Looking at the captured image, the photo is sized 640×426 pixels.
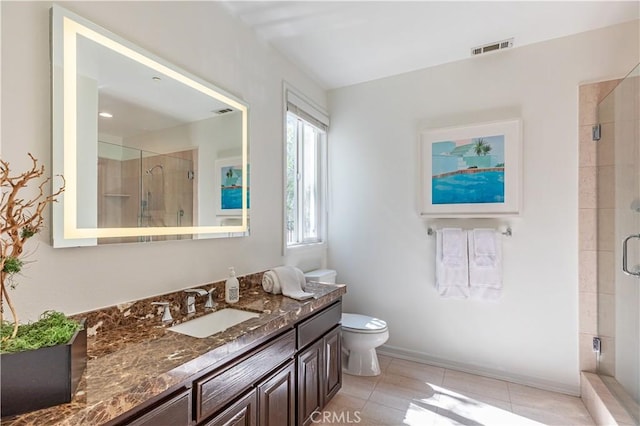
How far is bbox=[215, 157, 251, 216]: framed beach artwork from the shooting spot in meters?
1.88

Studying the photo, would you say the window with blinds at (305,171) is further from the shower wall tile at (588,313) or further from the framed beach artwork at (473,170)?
the shower wall tile at (588,313)

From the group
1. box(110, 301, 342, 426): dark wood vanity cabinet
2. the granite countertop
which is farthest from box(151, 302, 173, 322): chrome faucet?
box(110, 301, 342, 426): dark wood vanity cabinet

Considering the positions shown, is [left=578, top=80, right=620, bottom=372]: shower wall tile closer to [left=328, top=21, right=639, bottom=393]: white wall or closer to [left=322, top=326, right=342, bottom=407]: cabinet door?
[left=328, top=21, right=639, bottom=393]: white wall

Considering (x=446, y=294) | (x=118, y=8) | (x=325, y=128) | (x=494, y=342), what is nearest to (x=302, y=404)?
(x=446, y=294)

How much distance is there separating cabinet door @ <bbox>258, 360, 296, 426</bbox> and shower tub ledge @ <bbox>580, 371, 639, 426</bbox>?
5.89 feet

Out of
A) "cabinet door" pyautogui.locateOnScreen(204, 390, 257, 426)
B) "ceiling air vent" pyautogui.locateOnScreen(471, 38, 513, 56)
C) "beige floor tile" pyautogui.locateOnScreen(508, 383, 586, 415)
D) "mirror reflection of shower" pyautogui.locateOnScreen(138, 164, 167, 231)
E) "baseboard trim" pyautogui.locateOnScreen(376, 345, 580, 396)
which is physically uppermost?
"ceiling air vent" pyautogui.locateOnScreen(471, 38, 513, 56)

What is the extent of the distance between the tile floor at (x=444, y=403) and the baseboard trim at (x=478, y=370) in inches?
1.7

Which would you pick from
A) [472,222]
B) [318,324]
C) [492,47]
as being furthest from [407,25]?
[318,324]

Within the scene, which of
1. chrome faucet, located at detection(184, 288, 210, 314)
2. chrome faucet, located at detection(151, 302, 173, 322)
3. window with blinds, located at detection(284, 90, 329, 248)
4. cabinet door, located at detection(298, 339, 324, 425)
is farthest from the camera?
window with blinds, located at detection(284, 90, 329, 248)

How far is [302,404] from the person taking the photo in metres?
1.71

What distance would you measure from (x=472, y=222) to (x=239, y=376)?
215cm

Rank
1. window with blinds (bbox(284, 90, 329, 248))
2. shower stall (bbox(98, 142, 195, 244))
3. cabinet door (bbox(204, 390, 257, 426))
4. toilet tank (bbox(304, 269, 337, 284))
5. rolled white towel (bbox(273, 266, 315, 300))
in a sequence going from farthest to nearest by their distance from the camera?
window with blinds (bbox(284, 90, 329, 248)), toilet tank (bbox(304, 269, 337, 284)), rolled white towel (bbox(273, 266, 315, 300)), shower stall (bbox(98, 142, 195, 244)), cabinet door (bbox(204, 390, 257, 426))

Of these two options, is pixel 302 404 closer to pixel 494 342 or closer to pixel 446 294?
pixel 446 294

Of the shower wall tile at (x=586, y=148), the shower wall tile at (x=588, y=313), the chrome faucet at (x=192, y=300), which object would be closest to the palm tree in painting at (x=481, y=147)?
the shower wall tile at (x=586, y=148)
